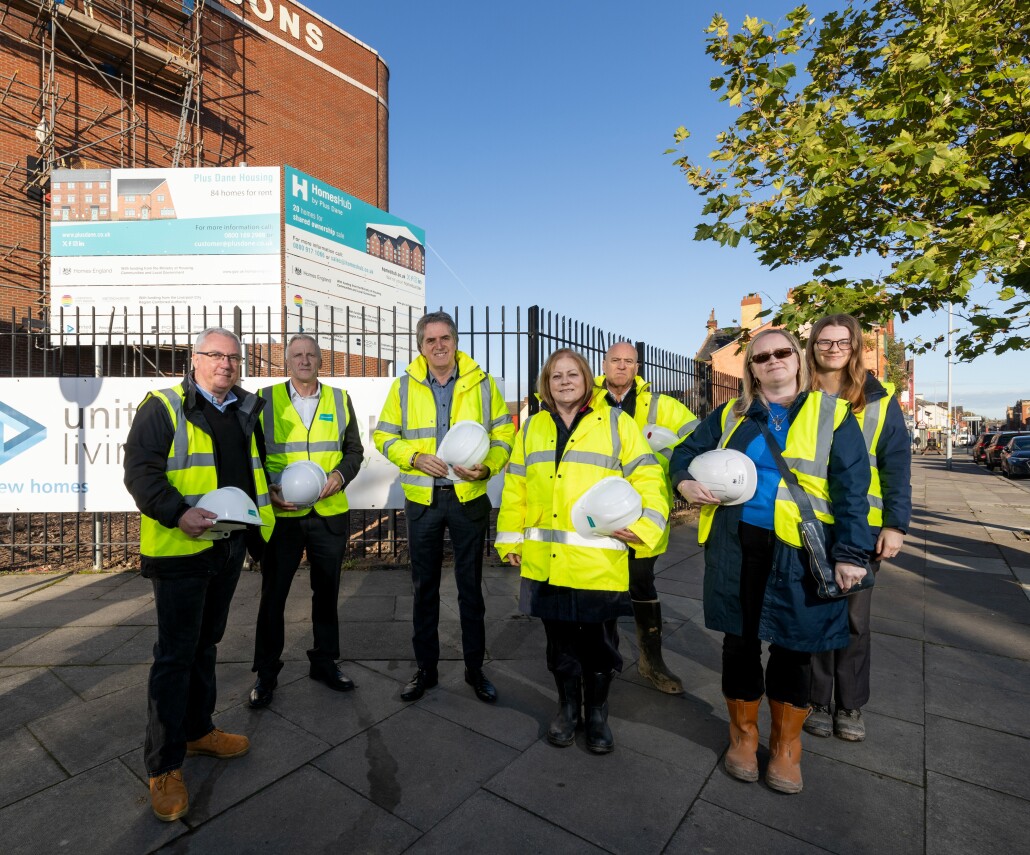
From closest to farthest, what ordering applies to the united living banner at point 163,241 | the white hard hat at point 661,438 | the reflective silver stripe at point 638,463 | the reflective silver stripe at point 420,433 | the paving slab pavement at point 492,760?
the paving slab pavement at point 492,760 < the reflective silver stripe at point 638,463 < the reflective silver stripe at point 420,433 < the white hard hat at point 661,438 < the united living banner at point 163,241

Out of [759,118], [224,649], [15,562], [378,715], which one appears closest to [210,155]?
[15,562]

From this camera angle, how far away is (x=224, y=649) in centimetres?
390

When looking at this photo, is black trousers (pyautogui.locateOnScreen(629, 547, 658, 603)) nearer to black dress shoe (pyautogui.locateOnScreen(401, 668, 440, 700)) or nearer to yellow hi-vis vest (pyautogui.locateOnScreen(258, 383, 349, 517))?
black dress shoe (pyautogui.locateOnScreen(401, 668, 440, 700))

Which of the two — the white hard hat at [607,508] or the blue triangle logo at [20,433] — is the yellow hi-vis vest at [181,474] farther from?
the blue triangle logo at [20,433]

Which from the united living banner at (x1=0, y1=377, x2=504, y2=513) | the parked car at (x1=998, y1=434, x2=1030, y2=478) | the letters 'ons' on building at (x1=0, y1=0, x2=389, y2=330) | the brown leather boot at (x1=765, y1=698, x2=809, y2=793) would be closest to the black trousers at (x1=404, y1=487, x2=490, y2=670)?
the brown leather boot at (x1=765, y1=698, x2=809, y2=793)

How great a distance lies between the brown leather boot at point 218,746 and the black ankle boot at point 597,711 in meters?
1.58

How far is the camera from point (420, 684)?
3215 millimetres

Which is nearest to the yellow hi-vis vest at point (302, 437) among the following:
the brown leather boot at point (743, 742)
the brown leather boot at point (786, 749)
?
the brown leather boot at point (743, 742)

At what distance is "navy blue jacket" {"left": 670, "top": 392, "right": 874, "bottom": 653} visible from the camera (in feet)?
7.30

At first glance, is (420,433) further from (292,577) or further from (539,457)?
(292,577)

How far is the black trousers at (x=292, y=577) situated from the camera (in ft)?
10.3

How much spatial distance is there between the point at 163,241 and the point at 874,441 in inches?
591

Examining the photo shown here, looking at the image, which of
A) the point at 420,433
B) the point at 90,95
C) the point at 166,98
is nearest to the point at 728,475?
the point at 420,433

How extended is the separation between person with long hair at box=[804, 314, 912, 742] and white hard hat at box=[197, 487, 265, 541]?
2.60 meters
